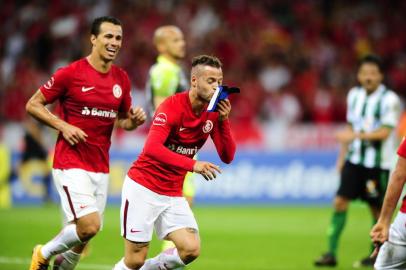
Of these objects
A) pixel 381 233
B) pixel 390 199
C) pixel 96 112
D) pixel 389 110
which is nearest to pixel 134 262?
pixel 96 112

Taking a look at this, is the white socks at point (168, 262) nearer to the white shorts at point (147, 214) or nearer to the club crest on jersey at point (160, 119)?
the white shorts at point (147, 214)

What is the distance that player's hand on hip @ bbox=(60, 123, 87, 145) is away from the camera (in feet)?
24.7

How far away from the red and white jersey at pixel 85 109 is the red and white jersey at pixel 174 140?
846 mm

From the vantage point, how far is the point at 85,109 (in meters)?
7.85

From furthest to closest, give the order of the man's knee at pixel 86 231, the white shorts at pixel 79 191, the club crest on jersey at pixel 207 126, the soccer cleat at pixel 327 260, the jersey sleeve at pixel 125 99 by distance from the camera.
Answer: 1. the soccer cleat at pixel 327 260
2. the jersey sleeve at pixel 125 99
3. the white shorts at pixel 79 191
4. the man's knee at pixel 86 231
5. the club crest on jersey at pixel 207 126

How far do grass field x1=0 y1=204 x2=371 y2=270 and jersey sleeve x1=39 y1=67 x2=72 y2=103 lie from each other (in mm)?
2388

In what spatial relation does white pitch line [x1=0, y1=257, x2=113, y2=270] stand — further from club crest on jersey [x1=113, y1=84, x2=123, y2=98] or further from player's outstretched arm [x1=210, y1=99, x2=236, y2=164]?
player's outstretched arm [x1=210, y1=99, x2=236, y2=164]

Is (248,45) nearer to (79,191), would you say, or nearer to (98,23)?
(98,23)

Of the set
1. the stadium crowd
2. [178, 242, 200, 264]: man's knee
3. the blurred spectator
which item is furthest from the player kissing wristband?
the stadium crowd

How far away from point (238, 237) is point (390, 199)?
728 centimetres

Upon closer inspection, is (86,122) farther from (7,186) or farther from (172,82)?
(7,186)

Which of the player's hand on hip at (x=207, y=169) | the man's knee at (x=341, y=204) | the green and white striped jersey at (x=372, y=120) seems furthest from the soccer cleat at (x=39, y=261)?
the green and white striped jersey at (x=372, y=120)

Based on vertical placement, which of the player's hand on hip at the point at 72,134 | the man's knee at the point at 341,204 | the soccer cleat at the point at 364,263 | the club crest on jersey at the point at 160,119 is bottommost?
the soccer cleat at the point at 364,263

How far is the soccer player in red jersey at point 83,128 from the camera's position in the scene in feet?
24.8
